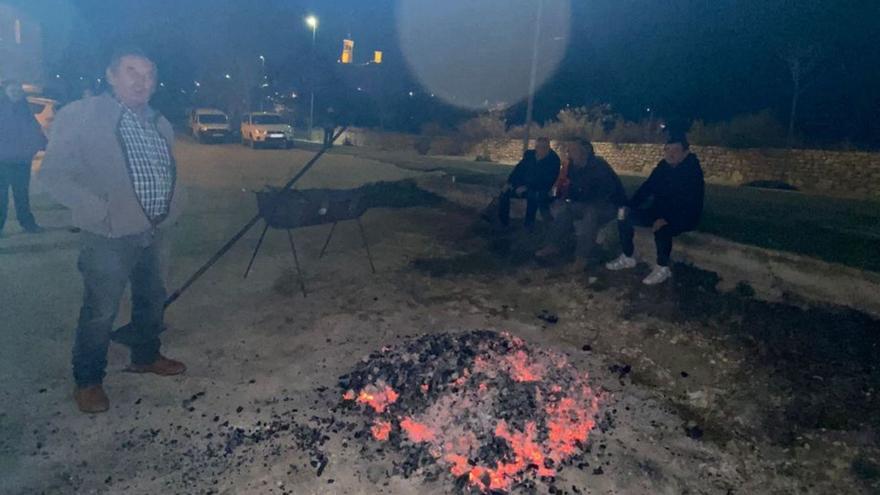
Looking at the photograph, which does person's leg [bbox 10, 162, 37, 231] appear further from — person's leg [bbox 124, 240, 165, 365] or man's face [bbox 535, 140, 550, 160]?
man's face [bbox 535, 140, 550, 160]

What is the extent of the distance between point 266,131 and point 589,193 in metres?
21.8

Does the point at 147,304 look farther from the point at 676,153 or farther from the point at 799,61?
the point at 799,61

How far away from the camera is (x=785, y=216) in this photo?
9055mm

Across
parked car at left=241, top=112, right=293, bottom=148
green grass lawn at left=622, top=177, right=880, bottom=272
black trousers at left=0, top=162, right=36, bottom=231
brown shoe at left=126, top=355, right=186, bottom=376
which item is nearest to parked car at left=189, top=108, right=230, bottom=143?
parked car at left=241, top=112, right=293, bottom=148

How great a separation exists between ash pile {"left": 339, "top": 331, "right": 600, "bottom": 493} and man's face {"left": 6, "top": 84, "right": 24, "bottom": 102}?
22.7 feet

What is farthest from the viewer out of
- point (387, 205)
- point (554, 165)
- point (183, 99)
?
point (183, 99)

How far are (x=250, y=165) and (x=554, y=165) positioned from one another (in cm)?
1358

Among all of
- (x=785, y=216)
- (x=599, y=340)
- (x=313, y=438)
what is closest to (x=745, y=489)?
(x=599, y=340)

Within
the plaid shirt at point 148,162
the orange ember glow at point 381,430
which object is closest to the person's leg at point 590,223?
the orange ember glow at point 381,430

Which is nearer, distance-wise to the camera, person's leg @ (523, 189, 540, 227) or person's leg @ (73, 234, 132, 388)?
person's leg @ (73, 234, 132, 388)

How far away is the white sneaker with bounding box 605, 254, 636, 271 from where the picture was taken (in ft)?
23.6

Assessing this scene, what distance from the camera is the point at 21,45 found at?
5366 centimetres

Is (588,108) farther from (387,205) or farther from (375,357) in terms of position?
(375,357)

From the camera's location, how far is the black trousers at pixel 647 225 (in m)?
6.56
